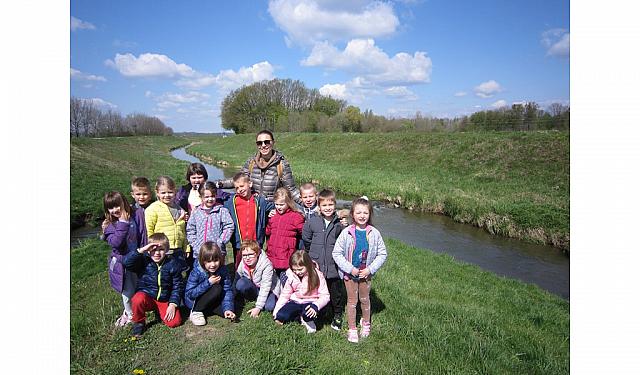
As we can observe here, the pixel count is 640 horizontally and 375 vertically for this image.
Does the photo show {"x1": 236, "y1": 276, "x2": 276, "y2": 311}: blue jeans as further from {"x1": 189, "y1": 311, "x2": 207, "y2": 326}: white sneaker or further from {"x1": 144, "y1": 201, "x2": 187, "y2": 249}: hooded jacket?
{"x1": 144, "y1": 201, "x2": 187, "y2": 249}: hooded jacket

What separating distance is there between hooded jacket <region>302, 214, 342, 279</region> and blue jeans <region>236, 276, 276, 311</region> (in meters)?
0.95

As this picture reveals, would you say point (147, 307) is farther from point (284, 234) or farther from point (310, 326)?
point (310, 326)

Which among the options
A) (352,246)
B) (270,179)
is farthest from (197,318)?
(352,246)

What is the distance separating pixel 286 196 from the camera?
503 centimetres

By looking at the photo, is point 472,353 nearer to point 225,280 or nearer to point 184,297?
point 225,280

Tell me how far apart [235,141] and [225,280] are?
2100 inches

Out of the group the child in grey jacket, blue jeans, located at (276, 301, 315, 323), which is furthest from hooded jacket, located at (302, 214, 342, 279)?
blue jeans, located at (276, 301, 315, 323)

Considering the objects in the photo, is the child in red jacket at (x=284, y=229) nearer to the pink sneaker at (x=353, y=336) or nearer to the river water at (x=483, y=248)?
the pink sneaker at (x=353, y=336)

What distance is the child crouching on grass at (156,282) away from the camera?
14.4 ft

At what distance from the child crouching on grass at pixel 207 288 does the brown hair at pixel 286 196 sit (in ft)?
3.63

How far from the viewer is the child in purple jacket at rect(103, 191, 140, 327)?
4.50 m

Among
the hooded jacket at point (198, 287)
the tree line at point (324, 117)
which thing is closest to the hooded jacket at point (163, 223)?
the hooded jacket at point (198, 287)

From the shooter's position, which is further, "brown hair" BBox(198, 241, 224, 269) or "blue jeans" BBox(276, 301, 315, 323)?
"blue jeans" BBox(276, 301, 315, 323)

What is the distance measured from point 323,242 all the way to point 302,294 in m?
0.78
